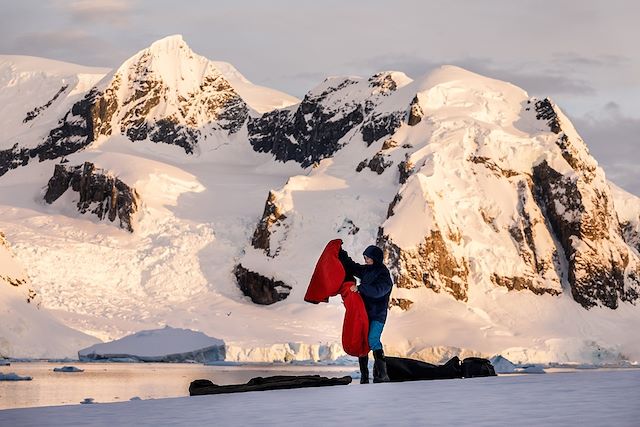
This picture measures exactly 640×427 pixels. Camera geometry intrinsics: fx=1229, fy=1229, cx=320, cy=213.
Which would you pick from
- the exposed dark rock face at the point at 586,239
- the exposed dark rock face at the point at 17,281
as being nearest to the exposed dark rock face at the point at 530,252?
the exposed dark rock face at the point at 586,239

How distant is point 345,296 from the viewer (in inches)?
893

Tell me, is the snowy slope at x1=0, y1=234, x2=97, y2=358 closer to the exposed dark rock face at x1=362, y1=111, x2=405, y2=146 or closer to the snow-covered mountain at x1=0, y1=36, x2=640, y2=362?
the snow-covered mountain at x1=0, y1=36, x2=640, y2=362

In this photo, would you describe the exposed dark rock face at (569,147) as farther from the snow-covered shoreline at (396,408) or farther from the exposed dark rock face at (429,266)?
the snow-covered shoreline at (396,408)

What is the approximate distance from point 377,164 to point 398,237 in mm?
23090

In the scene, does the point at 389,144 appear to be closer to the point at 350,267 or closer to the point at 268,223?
the point at 268,223

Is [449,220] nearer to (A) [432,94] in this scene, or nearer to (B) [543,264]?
(B) [543,264]

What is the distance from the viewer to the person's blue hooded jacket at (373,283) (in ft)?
73.9

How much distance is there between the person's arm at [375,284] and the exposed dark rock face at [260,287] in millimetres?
126400

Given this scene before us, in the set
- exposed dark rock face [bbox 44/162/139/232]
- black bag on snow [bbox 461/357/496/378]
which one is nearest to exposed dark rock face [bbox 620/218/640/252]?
exposed dark rock face [bbox 44/162/139/232]

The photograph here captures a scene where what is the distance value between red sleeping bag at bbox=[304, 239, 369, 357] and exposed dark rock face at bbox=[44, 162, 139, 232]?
135561 mm

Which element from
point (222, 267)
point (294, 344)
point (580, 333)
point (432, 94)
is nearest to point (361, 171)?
point (432, 94)

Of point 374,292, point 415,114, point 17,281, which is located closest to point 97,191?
point 415,114

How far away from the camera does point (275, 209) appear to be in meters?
153

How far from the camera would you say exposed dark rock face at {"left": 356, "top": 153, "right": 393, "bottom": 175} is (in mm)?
161000
